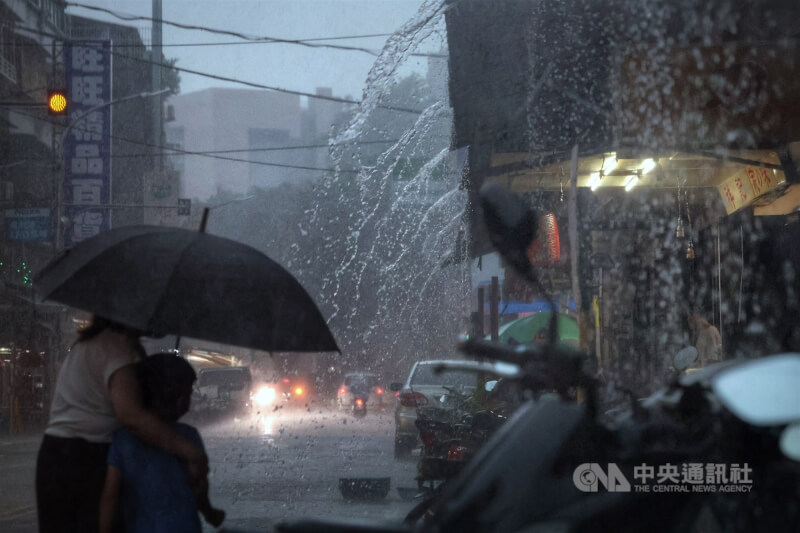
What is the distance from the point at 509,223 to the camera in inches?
81.0

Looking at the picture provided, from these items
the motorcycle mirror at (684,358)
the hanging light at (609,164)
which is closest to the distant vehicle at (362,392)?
the hanging light at (609,164)

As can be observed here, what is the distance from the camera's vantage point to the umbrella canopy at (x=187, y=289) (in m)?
3.01

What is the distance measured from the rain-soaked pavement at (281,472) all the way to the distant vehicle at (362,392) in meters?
1.98

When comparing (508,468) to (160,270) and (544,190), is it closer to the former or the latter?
(160,270)

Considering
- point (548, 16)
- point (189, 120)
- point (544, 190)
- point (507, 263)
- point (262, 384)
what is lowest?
point (262, 384)

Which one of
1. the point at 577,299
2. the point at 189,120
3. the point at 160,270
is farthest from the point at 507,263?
the point at 189,120

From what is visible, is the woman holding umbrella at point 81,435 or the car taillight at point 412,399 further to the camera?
the car taillight at point 412,399

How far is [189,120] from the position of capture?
65375 millimetres

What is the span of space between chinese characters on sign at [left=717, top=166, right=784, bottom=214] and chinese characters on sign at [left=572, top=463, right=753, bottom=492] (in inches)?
270

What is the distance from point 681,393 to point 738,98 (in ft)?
21.0

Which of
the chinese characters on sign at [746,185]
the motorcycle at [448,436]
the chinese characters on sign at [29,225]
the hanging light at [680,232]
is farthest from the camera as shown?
the chinese characters on sign at [29,225]

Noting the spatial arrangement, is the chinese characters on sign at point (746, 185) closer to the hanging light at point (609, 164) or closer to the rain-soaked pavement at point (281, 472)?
the hanging light at point (609, 164)

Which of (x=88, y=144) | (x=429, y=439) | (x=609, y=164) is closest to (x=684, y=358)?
(x=429, y=439)

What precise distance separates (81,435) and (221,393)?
76.4ft
